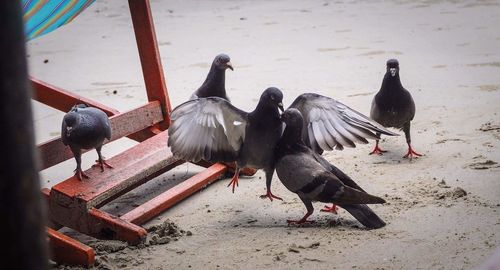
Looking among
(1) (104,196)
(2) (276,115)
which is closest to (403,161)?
(2) (276,115)

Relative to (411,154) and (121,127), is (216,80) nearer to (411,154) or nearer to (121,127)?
(121,127)

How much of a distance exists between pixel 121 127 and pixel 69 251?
47.3 inches

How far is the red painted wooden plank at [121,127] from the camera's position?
11.5 feet

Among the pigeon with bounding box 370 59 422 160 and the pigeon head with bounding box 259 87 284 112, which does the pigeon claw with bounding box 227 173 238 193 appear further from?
the pigeon with bounding box 370 59 422 160

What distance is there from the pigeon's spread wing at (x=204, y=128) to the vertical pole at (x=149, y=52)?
3.57 ft

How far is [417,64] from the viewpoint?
6379 mm

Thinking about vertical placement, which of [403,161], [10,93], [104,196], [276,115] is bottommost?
[403,161]

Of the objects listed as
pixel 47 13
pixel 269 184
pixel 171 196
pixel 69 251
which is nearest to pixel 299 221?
pixel 269 184

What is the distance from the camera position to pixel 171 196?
3.50 metres

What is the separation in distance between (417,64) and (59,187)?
4.06 metres

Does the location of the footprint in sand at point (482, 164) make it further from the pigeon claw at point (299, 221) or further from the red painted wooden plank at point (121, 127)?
the red painted wooden plank at point (121, 127)

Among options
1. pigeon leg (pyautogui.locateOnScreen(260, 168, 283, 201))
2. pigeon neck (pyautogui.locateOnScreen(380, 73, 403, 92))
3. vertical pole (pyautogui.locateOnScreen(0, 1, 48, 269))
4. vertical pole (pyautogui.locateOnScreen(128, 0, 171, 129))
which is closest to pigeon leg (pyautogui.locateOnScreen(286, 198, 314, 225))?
pigeon leg (pyautogui.locateOnScreen(260, 168, 283, 201))

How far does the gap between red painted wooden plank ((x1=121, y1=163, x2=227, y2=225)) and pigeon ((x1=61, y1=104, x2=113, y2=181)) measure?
302 mm

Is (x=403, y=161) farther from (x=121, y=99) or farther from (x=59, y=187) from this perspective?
(x=121, y=99)
